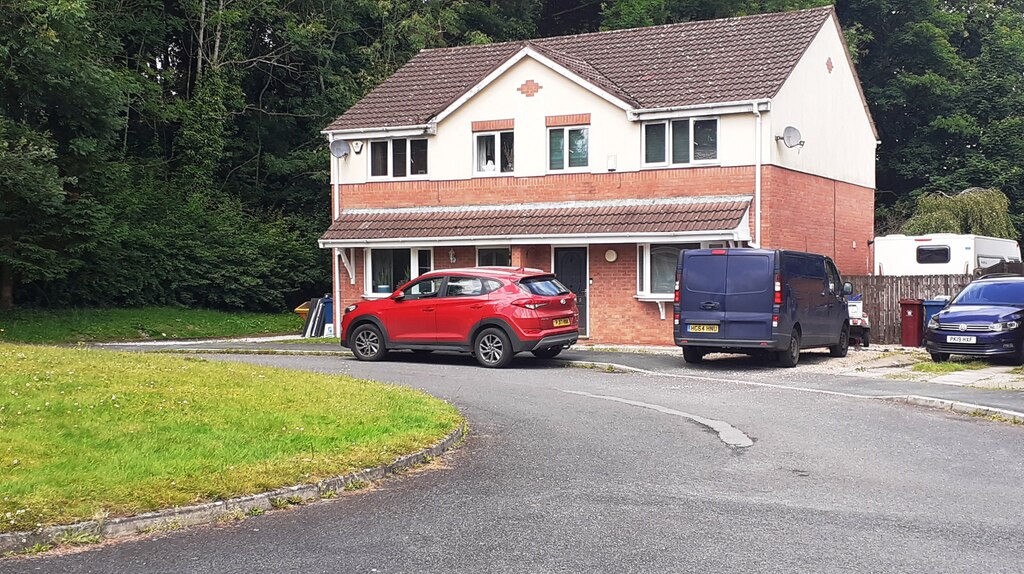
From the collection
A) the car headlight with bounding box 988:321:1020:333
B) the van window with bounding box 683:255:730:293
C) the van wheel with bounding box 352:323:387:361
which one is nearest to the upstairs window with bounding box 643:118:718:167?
the van window with bounding box 683:255:730:293

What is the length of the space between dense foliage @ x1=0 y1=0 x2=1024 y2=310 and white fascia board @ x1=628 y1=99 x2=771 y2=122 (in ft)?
46.1

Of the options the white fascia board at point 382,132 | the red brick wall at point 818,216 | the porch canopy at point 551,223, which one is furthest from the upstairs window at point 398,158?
the red brick wall at point 818,216

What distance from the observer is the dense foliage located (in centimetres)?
2964

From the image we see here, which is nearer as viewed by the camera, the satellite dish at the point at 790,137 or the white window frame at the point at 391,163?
the satellite dish at the point at 790,137

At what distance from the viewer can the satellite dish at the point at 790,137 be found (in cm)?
2547

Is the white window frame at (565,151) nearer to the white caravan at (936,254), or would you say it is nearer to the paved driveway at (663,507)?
the white caravan at (936,254)

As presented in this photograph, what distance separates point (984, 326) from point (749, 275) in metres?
4.31

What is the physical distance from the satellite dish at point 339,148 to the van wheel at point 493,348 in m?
11.8

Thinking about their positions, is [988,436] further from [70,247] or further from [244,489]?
[70,247]

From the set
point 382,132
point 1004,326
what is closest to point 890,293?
point 1004,326

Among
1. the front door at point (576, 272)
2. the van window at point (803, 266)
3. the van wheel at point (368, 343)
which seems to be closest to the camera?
the van window at point (803, 266)

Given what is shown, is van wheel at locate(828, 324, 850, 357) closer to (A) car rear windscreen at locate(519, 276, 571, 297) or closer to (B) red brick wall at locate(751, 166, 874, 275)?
(B) red brick wall at locate(751, 166, 874, 275)

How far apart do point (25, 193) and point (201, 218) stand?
30.4ft

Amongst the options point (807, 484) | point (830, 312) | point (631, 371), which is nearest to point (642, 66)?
point (830, 312)
